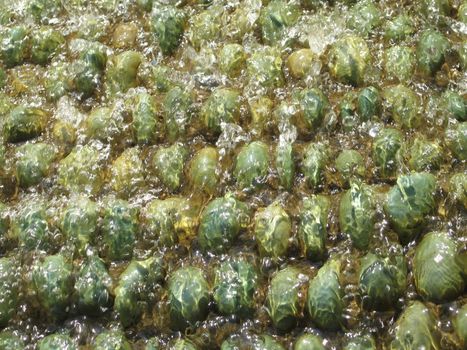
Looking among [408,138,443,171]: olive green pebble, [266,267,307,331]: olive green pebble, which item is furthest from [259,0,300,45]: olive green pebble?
[266,267,307,331]: olive green pebble

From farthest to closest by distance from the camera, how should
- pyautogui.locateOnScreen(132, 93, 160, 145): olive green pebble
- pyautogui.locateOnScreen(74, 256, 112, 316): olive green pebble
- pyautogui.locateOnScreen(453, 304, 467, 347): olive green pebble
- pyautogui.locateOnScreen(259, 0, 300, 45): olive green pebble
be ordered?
pyautogui.locateOnScreen(259, 0, 300, 45): olive green pebble → pyautogui.locateOnScreen(132, 93, 160, 145): olive green pebble → pyautogui.locateOnScreen(74, 256, 112, 316): olive green pebble → pyautogui.locateOnScreen(453, 304, 467, 347): olive green pebble

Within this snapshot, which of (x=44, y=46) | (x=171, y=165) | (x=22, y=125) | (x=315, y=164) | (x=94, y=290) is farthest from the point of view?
(x=44, y=46)

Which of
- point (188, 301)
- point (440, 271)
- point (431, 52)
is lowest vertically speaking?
point (188, 301)

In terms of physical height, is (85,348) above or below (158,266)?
below

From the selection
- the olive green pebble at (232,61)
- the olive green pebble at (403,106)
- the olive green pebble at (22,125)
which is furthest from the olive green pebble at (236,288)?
the olive green pebble at (22,125)

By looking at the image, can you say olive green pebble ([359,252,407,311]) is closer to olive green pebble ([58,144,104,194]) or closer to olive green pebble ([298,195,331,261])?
olive green pebble ([298,195,331,261])

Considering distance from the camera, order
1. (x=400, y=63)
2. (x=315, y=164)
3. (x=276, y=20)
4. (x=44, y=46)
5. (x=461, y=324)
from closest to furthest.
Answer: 1. (x=461, y=324)
2. (x=315, y=164)
3. (x=400, y=63)
4. (x=276, y=20)
5. (x=44, y=46)

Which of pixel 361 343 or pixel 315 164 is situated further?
pixel 315 164

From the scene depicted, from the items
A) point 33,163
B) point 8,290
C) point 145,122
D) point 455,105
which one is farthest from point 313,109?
point 8,290

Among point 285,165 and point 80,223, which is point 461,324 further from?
point 80,223

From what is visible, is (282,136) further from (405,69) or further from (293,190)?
(405,69)

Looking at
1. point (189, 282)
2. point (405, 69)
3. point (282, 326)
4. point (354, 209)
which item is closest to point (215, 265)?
point (189, 282)
